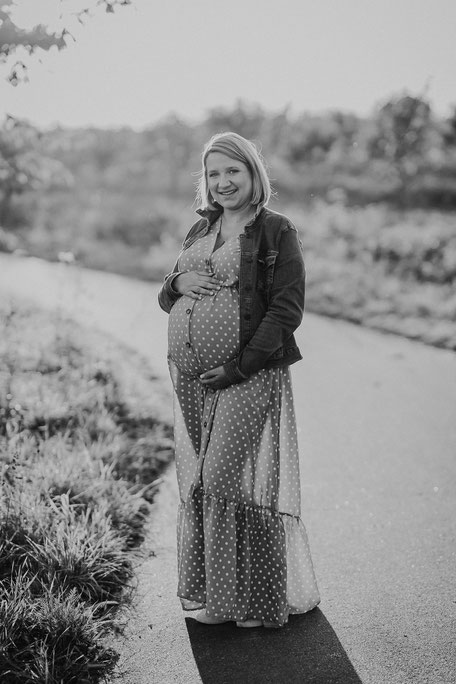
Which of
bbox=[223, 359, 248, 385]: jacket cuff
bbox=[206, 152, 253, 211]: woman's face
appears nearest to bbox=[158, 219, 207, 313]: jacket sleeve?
bbox=[206, 152, 253, 211]: woman's face

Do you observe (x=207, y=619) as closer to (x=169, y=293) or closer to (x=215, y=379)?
(x=215, y=379)

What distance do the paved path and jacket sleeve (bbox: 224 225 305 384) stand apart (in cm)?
126

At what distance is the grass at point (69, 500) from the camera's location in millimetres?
2754

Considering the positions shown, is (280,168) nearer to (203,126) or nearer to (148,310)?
(203,126)

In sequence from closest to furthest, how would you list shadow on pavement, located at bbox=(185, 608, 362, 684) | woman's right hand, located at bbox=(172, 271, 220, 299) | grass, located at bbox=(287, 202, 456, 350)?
shadow on pavement, located at bbox=(185, 608, 362, 684), woman's right hand, located at bbox=(172, 271, 220, 299), grass, located at bbox=(287, 202, 456, 350)

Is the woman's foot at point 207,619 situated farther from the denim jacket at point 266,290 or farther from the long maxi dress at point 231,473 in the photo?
the denim jacket at point 266,290

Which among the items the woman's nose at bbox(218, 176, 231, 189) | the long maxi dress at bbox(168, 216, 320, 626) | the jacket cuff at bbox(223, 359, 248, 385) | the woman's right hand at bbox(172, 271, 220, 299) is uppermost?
the woman's nose at bbox(218, 176, 231, 189)

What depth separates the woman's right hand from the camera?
290 centimetres

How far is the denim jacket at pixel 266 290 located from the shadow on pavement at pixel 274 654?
121cm

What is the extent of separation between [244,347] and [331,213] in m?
22.2

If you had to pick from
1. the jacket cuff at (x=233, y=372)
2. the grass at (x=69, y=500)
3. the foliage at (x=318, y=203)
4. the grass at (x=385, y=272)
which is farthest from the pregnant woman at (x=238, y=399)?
the grass at (x=385, y=272)

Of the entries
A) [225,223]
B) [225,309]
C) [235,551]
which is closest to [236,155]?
[225,223]

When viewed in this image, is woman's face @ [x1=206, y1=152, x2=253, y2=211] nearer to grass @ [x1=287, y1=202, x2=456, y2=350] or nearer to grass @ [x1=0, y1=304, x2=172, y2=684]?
grass @ [x1=0, y1=304, x2=172, y2=684]

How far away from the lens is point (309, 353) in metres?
8.54
